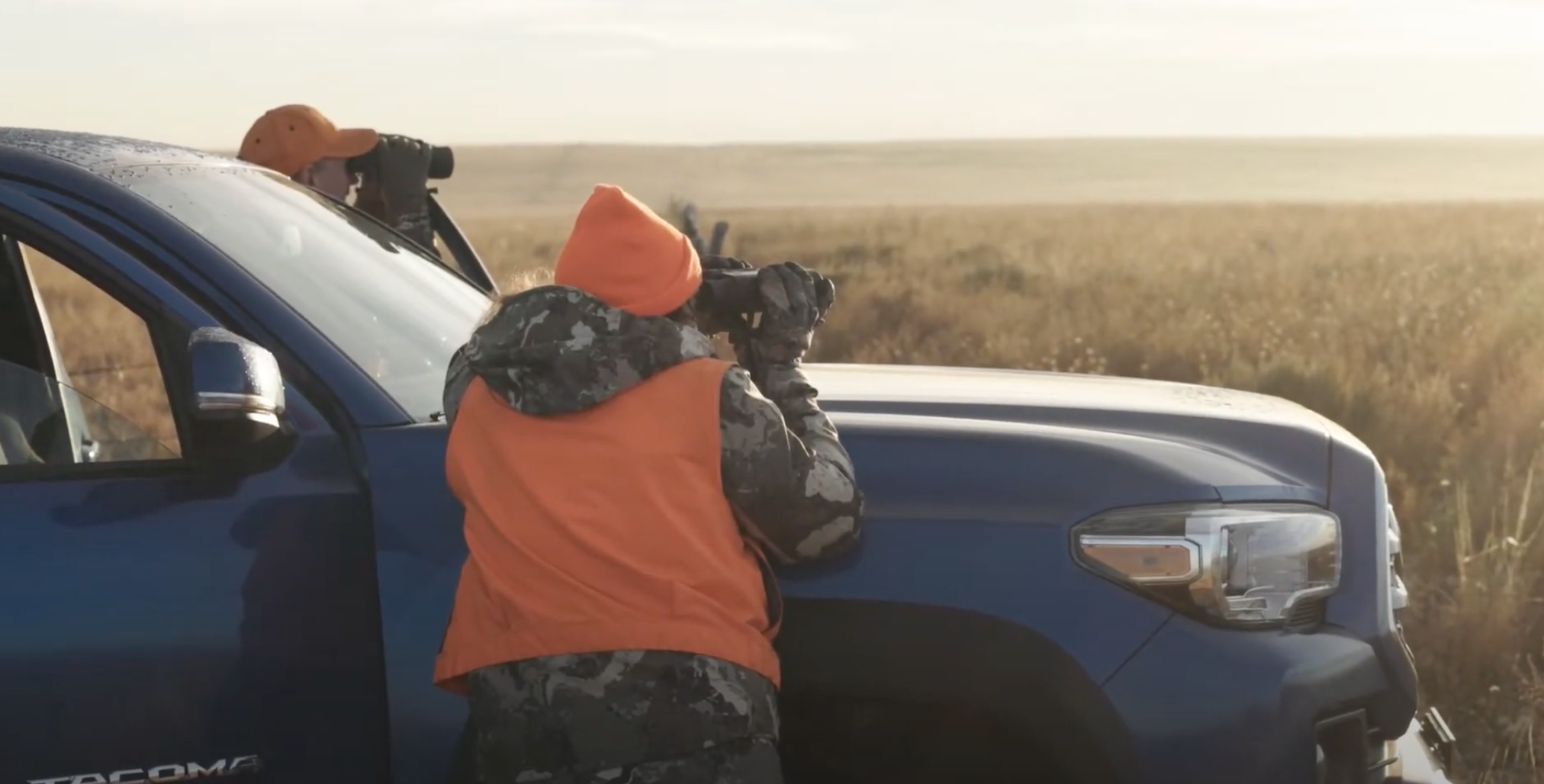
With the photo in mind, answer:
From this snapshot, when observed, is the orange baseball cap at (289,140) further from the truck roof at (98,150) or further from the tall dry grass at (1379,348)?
the truck roof at (98,150)

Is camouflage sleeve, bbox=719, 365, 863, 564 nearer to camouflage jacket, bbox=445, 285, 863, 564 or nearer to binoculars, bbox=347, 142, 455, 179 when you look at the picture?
camouflage jacket, bbox=445, 285, 863, 564

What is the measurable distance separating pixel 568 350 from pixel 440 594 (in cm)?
45

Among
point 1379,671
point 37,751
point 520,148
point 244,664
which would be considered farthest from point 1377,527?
point 520,148

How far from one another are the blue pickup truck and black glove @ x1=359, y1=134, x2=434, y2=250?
7.49 feet

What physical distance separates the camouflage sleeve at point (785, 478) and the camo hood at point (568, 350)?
0.39 ft

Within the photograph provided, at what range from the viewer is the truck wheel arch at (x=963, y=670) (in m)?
2.58

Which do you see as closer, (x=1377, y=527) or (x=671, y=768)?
(x=671, y=768)

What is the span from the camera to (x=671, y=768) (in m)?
2.46

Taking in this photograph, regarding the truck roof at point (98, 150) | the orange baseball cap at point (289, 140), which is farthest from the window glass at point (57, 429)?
the orange baseball cap at point (289, 140)

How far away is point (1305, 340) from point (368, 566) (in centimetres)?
968

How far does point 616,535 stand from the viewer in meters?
2.45

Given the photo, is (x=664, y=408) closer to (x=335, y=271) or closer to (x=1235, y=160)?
(x=335, y=271)

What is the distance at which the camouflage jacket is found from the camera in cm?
244

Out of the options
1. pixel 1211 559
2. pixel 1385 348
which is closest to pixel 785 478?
pixel 1211 559
